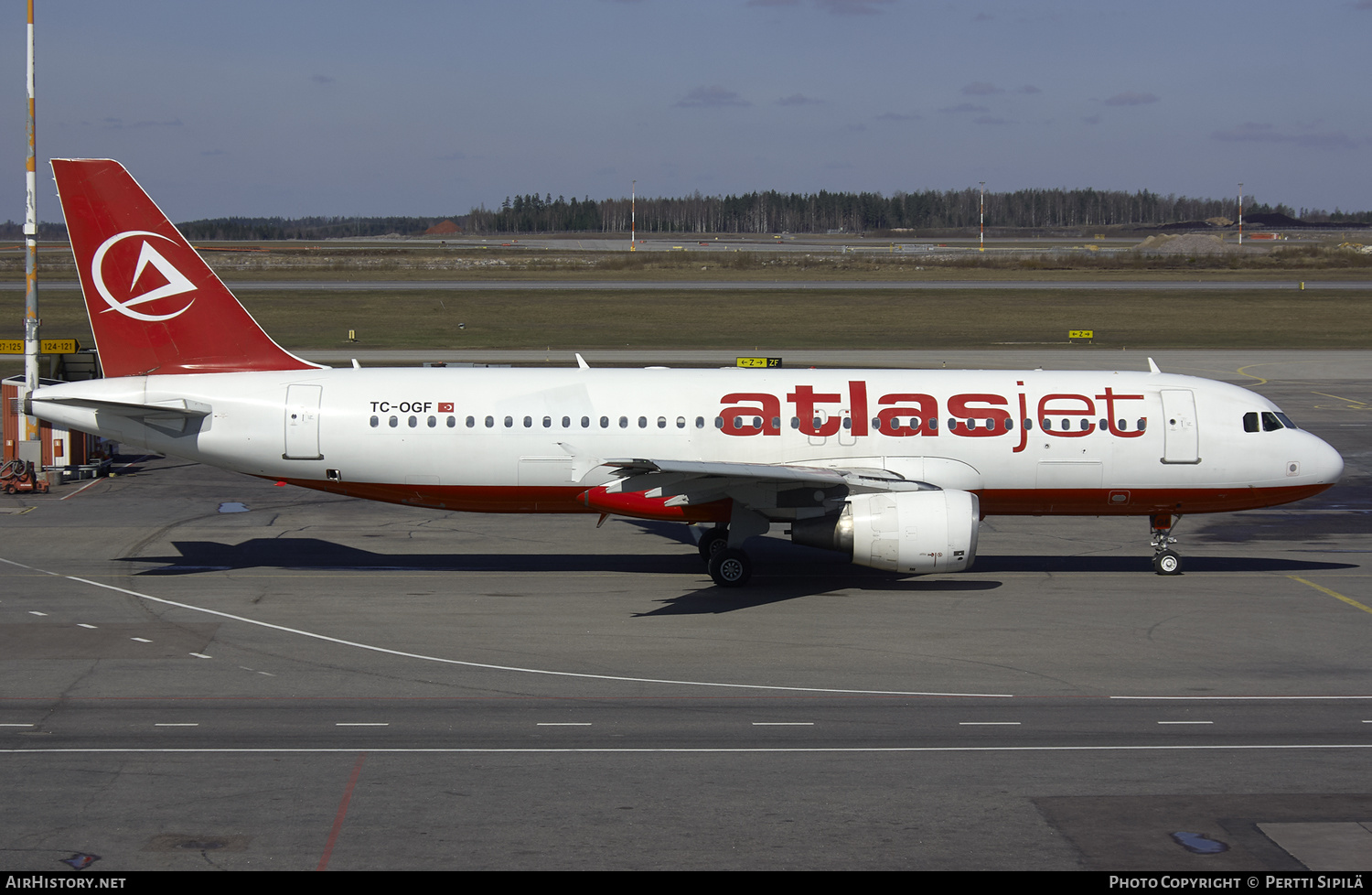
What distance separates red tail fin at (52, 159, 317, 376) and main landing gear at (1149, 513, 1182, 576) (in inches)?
800

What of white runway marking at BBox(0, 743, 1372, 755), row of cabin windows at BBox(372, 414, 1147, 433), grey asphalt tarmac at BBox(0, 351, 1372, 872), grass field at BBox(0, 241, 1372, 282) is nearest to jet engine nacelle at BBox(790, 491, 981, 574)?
grey asphalt tarmac at BBox(0, 351, 1372, 872)

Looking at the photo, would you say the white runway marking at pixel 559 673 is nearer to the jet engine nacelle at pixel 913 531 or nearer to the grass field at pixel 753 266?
the jet engine nacelle at pixel 913 531

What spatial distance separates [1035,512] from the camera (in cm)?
2767

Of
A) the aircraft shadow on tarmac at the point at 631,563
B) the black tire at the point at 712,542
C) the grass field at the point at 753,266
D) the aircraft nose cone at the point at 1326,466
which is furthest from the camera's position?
the grass field at the point at 753,266

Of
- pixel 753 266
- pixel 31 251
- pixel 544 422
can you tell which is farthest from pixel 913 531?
pixel 753 266

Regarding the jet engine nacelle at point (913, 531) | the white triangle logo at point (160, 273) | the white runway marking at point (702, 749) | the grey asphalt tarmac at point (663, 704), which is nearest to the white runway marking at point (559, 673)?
the grey asphalt tarmac at point (663, 704)

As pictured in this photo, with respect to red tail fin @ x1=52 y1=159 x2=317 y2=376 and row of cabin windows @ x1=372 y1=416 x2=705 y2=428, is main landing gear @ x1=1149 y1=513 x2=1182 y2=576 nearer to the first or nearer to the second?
row of cabin windows @ x1=372 y1=416 x2=705 y2=428

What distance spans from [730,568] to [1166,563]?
995cm

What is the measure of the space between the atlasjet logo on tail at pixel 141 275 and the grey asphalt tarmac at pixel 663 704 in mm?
5711

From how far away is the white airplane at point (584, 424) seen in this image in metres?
26.3

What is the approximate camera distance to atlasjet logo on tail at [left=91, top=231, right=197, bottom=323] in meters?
26.6

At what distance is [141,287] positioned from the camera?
1056 inches

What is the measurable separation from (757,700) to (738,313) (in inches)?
2902

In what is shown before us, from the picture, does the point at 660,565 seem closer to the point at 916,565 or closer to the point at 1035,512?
the point at 916,565
